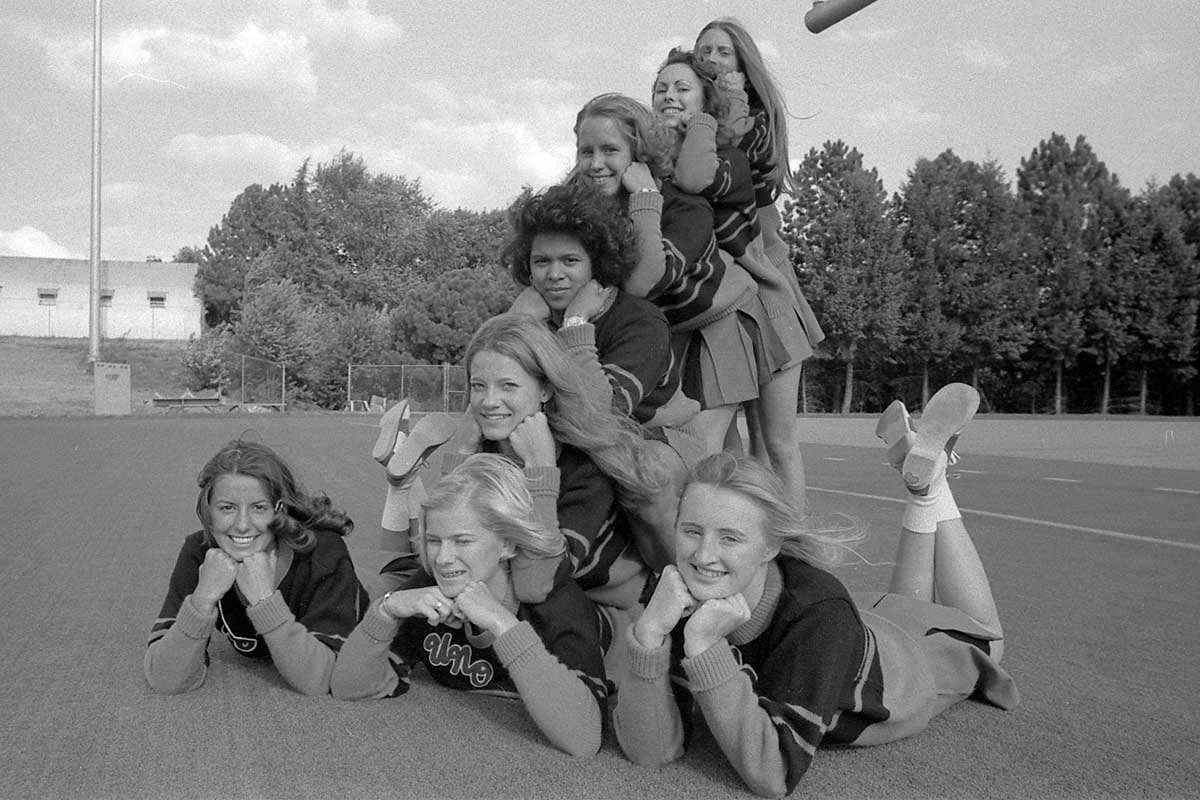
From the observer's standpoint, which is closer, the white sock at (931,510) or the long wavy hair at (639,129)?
the white sock at (931,510)

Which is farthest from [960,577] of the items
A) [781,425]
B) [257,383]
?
[257,383]

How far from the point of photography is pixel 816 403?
1711 inches

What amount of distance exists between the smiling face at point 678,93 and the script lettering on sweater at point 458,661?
1985 mm

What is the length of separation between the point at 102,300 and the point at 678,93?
172 ft

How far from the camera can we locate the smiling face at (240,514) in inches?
120

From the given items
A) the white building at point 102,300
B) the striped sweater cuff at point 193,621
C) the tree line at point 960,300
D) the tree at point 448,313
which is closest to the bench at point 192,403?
the tree line at point 960,300

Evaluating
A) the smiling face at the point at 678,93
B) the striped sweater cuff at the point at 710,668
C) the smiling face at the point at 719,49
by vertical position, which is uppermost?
the smiling face at the point at 719,49

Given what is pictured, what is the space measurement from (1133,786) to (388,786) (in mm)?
1625

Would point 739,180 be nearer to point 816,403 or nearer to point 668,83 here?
point 668,83

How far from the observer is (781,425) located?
4.39 metres

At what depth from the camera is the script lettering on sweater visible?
3057 millimetres

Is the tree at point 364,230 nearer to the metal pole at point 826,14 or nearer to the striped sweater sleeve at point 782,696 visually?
the metal pole at point 826,14

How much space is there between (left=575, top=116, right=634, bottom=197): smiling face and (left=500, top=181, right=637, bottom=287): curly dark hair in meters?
0.14

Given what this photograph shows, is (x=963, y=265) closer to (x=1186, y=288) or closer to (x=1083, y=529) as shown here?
(x=1186, y=288)
